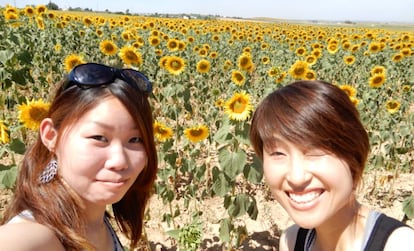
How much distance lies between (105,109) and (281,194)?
2.36 ft

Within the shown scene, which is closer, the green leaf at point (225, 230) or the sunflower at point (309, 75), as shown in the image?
the green leaf at point (225, 230)

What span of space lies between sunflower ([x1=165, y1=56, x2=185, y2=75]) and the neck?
11.2 ft

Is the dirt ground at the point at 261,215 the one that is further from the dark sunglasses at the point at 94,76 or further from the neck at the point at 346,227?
the dark sunglasses at the point at 94,76

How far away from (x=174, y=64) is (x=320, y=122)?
11.6 ft

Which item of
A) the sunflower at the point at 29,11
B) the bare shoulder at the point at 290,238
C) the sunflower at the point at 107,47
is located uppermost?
the sunflower at the point at 29,11

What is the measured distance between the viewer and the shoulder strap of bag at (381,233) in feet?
4.34

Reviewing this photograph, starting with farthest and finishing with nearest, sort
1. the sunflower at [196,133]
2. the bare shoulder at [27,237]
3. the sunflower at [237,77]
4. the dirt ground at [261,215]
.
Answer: the sunflower at [237,77]
the dirt ground at [261,215]
the sunflower at [196,133]
the bare shoulder at [27,237]

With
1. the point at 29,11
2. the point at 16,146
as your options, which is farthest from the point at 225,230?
the point at 29,11

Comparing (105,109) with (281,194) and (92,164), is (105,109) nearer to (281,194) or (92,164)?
(92,164)

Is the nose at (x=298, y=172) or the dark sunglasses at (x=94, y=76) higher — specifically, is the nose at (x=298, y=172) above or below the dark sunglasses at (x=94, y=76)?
below

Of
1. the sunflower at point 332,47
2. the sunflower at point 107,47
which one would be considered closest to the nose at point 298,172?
the sunflower at point 107,47

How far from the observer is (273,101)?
1453 millimetres

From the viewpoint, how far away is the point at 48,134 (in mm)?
1431

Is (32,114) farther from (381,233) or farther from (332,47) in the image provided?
(332,47)
